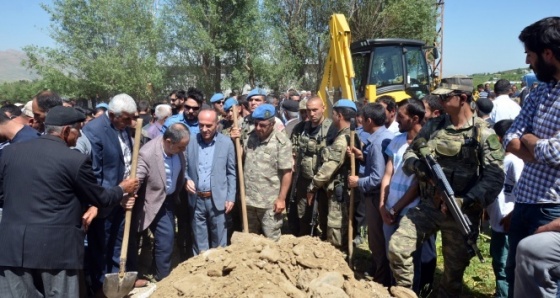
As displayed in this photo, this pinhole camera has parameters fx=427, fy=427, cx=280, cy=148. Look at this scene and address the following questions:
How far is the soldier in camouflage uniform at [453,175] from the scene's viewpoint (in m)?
3.25

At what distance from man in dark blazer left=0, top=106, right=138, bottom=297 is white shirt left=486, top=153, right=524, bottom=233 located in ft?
11.2

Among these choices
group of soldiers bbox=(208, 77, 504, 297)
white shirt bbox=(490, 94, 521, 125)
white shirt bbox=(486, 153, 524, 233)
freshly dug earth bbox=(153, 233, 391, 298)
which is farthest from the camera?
white shirt bbox=(490, 94, 521, 125)

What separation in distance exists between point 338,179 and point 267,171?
80 centimetres

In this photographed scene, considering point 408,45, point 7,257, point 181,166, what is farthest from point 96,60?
point 7,257

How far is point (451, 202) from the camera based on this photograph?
3137 mm

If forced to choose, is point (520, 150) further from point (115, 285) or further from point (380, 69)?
point (380, 69)

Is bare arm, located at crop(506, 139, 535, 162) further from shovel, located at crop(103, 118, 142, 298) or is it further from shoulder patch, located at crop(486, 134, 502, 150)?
shovel, located at crop(103, 118, 142, 298)

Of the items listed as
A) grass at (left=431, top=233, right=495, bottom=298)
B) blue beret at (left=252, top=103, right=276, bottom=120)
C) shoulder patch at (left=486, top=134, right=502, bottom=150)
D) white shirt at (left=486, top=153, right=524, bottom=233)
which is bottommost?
grass at (left=431, top=233, right=495, bottom=298)

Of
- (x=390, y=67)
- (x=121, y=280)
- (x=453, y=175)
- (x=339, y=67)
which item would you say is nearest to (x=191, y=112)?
(x=121, y=280)

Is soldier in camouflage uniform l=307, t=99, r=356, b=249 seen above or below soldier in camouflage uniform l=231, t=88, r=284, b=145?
below

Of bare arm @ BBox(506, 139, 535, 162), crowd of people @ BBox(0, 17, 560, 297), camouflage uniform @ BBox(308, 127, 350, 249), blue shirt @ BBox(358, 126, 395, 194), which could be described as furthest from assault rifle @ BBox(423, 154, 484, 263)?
Answer: camouflage uniform @ BBox(308, 127, 350, 249)

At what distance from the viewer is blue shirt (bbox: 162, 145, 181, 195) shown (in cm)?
443

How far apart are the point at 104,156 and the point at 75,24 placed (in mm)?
16637

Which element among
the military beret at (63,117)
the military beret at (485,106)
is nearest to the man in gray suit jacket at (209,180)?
the military beret at (63,117)
